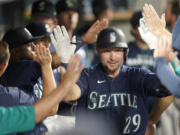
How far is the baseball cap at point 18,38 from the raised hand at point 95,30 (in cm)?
70

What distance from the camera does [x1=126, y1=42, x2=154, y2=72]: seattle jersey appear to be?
7582mm

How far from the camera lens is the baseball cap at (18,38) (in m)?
5.63

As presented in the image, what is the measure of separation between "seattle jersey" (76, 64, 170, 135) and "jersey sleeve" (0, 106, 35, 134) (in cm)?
140

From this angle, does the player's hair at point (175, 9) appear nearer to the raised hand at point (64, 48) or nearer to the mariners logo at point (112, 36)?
the mariners logo at point (112, 36)

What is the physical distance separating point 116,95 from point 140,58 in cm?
228

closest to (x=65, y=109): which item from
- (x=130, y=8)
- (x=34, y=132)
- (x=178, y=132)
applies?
(x=34, y=132)

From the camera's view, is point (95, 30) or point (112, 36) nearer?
point (112, 36)

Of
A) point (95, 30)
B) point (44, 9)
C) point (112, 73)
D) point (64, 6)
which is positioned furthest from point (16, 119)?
point (64, 6)

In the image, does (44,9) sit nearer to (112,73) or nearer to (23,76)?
(112,73)

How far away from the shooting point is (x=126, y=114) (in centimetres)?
541

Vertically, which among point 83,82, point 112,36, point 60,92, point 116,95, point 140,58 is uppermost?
point 112,36

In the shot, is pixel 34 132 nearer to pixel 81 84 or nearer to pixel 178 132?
pixel 81 84

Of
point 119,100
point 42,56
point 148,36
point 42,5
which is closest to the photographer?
point 42,56

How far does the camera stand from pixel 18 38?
222 inches
